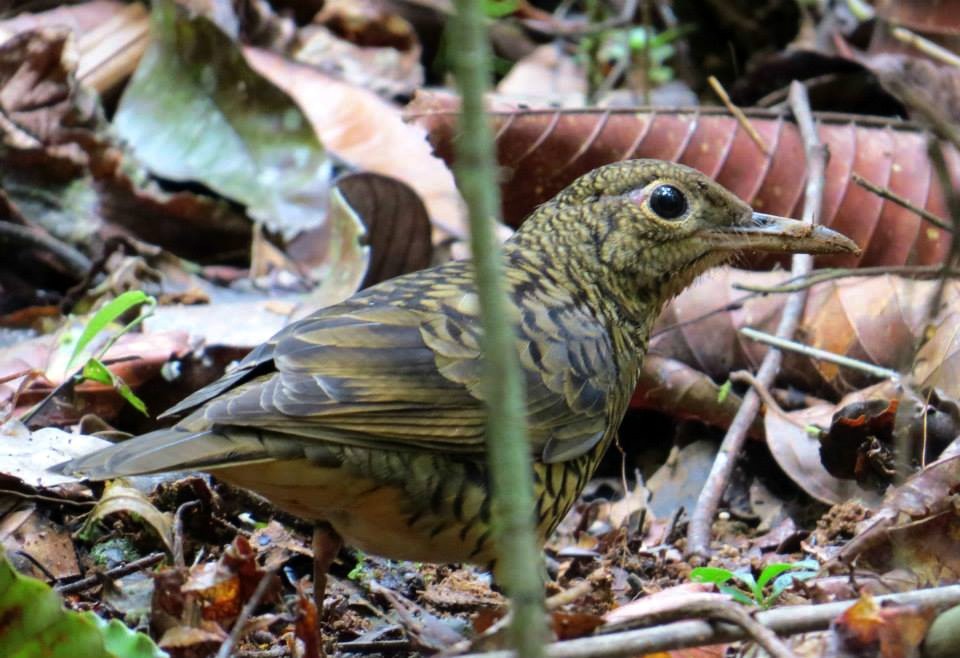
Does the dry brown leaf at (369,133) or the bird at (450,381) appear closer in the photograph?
the bird at (450,381)

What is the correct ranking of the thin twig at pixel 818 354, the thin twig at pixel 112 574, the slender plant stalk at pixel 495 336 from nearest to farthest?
the slender plant stalk at pixel 495 336
the thin twig at pixel 112 574
the thin twig at pixel 818 354

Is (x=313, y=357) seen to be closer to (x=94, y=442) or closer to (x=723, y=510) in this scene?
(x=94, y=442)

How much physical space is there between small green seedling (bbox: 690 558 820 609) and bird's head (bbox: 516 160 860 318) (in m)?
0.89

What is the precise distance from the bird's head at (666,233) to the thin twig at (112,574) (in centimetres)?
143

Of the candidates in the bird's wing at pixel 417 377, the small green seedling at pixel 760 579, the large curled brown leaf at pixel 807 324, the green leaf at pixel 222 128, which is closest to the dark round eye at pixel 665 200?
the bird's wing at pixel 417 377

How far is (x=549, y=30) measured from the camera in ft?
28.9

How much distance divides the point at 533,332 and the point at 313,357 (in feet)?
2.31

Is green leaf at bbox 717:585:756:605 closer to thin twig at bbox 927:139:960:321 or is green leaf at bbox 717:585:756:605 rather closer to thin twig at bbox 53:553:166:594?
thin twig at bbox 927:139:960:321

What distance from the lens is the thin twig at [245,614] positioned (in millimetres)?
2838

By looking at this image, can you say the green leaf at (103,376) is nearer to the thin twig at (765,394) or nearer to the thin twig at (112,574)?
the thin twig at (112,574)

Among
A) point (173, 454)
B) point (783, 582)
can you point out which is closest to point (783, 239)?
point (783, 582)

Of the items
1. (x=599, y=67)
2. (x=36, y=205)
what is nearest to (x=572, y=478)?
(x=36, y=205)

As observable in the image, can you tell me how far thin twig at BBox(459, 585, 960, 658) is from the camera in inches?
94.0

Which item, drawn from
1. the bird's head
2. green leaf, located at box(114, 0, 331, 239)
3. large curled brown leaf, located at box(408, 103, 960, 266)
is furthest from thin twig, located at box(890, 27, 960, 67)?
the bird's head
